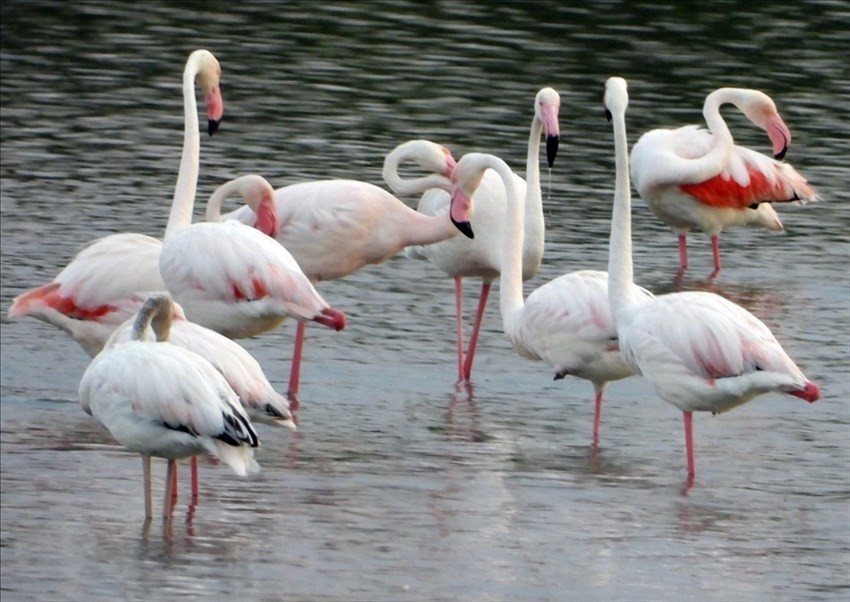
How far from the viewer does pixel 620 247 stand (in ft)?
25.3

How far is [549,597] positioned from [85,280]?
3.10m

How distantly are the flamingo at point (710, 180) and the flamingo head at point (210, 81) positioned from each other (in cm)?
297

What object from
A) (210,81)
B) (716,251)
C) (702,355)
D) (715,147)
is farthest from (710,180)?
(702,355)

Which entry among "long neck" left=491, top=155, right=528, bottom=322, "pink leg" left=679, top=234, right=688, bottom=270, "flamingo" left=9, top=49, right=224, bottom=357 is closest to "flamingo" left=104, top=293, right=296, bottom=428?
"flamingo" left=9, top=49, right=224, bottom=357

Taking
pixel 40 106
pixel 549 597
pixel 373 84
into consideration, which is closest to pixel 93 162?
pixel 40 106

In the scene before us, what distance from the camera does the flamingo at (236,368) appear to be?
6949 mm

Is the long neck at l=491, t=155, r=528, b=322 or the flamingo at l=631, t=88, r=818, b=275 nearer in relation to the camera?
the long neck at l=491, t=155, r=528, b=322

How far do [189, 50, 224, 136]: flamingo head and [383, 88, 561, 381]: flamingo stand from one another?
89 cm

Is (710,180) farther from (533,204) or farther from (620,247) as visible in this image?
(620,247)

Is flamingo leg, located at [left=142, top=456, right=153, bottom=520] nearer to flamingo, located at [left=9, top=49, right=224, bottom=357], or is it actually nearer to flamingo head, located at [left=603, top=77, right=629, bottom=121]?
flamingo, located at [left=9, top=49, right=224, bottom=357]

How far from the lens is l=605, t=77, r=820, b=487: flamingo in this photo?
7.16 m

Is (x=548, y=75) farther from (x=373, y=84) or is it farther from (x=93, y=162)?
(x=93, y=162)

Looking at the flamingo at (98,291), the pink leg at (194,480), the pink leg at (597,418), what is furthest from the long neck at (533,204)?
the pink leg at (194,480)

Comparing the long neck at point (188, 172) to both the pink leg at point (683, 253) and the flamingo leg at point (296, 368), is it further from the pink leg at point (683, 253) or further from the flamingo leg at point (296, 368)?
the pink leg at point (683, 253)
